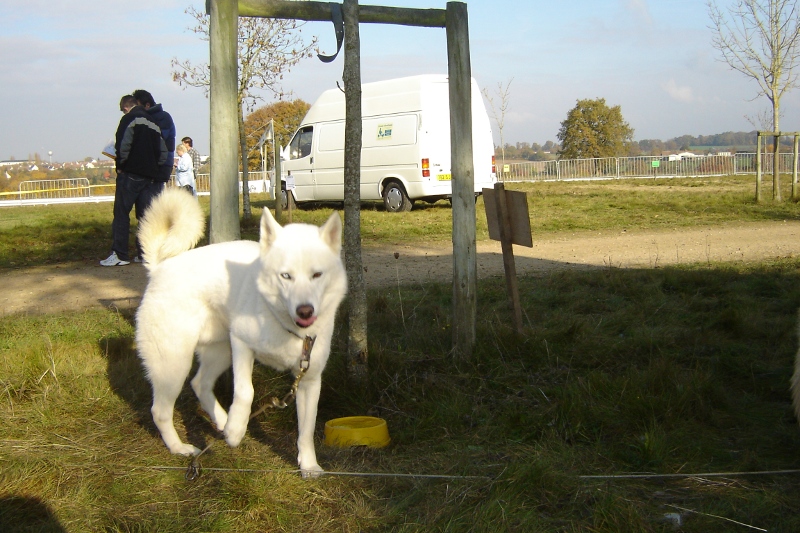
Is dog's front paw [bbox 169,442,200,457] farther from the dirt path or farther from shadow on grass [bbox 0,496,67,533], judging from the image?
the dirt path

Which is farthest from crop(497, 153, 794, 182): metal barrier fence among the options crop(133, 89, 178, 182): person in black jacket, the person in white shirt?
crop(133, 89, 178, 182): person in black jacket

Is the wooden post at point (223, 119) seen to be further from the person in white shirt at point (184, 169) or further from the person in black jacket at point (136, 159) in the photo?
the person in white shirt at point (184, 169)

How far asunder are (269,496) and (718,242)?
886cm

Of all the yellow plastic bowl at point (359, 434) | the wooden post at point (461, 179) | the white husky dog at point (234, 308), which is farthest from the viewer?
the wooden post at point (461, 179)

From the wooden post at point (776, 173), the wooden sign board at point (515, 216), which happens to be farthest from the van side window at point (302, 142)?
the wooden sign board at point (515, 216)

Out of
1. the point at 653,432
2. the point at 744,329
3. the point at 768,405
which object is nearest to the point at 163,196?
the point at 653,432

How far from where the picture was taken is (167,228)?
13.3 ft

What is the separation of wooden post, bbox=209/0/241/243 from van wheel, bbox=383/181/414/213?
A: 40.7 feet

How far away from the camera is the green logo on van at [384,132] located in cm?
1719

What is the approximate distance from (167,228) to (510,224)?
2.54 meters

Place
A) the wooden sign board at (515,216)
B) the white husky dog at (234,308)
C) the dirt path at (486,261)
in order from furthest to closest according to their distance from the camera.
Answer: the dirt path at (486,261) < the wooden sign board at (515,216) < the white husky dog at (234,308)

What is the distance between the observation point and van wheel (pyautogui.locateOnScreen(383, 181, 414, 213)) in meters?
17.2

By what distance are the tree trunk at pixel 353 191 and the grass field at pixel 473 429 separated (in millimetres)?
172

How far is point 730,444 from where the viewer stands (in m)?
3.79
